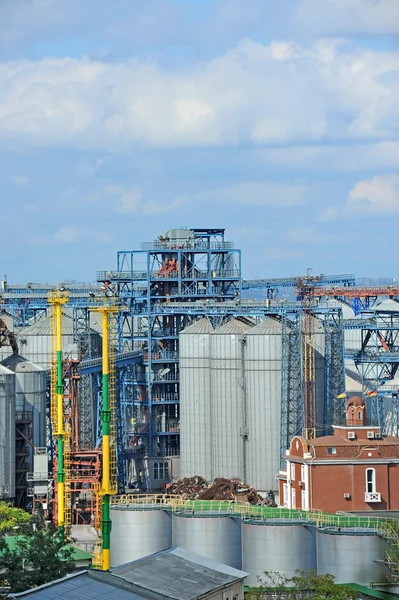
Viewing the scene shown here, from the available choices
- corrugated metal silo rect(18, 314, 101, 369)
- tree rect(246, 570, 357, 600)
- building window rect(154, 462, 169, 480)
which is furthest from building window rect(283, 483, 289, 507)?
corrugated metal silo rect(18, 314, 101, 369)

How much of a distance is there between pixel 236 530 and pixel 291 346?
33.9 meters

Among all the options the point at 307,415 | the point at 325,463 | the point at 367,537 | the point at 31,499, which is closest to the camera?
the point at 367,537

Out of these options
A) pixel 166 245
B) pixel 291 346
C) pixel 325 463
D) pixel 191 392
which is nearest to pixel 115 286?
pixel 166 245

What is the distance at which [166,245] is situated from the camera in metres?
128

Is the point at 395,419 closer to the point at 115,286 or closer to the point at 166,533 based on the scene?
the point at 115,286

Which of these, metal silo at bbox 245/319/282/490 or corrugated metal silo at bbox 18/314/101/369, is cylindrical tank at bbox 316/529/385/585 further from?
corrugated metal silo at bbox 18/314/101/369

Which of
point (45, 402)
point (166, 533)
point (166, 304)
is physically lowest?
point (166, 533)

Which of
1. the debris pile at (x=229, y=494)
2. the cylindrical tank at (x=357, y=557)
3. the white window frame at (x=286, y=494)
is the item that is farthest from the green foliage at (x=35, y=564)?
the white window frame at (x=286, y=494)

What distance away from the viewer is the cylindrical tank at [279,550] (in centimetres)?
7481

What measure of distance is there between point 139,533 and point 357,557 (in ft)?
40.8

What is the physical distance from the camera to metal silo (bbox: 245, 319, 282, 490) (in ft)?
362

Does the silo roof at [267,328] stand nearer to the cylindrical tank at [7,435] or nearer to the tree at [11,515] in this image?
the cylindrical tank at [7,435]

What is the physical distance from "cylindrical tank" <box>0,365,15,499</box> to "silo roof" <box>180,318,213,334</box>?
820 inches

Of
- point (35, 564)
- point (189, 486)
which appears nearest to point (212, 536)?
point (35, 564)
